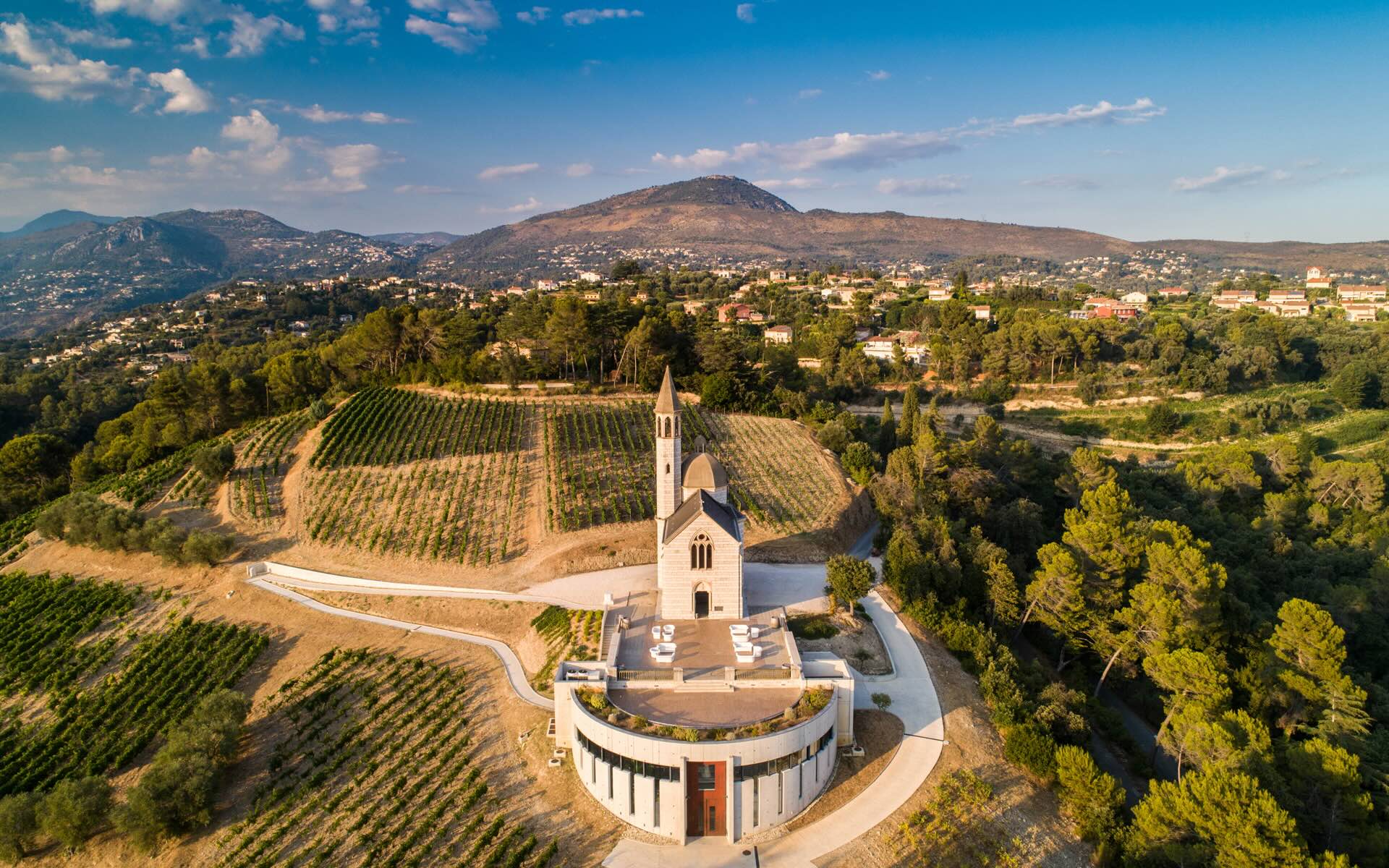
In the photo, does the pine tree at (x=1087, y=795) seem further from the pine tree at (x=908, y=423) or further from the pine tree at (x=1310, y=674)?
the pine tree at (x=908, y=423)

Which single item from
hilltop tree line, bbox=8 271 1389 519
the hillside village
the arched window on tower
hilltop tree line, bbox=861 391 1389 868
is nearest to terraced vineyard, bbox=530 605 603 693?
the arched window on tower

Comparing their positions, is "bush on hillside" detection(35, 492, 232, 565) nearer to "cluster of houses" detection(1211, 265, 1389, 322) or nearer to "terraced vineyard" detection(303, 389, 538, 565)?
"terraced vineyard" detection(303, 389, 538, 565)

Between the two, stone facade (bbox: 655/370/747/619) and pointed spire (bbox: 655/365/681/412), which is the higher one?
pointed spire (bbox: 655/365/681/412)

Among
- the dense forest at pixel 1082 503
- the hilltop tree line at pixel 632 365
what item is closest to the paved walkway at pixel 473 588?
the dense forest at pixel 1082 503

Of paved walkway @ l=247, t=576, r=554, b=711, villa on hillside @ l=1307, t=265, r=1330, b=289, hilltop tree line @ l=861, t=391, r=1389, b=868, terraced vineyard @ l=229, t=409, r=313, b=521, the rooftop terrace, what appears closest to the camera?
hilltop tree line @ l=861, t=391, r=1389, b=868

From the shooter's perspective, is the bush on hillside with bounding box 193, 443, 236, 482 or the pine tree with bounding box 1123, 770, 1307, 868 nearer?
the pine tree with bounding box 1123, 770, 1307, 868
